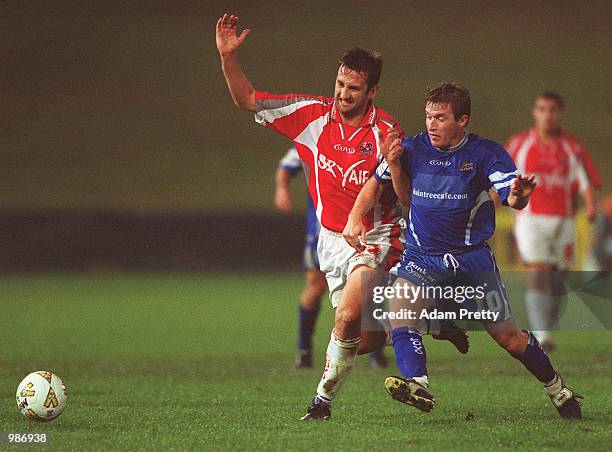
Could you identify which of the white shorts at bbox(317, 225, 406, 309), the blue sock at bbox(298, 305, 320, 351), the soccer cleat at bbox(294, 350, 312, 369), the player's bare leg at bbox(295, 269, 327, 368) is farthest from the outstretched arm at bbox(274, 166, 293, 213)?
the white shorts at bbox(317, 225, 406, 309)

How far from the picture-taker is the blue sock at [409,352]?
5.12 metres

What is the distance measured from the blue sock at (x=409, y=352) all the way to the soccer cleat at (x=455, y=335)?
8.2 inches

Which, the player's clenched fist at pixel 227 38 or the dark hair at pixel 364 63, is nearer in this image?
the dark hair at pixel 364 63

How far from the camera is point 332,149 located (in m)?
5.78

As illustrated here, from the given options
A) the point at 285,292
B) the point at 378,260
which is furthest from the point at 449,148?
the point at 285,292

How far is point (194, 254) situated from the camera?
62.0 feet

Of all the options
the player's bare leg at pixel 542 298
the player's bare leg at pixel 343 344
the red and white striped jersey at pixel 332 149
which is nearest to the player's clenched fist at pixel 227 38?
the red and white striped jersey at pixel 332 149

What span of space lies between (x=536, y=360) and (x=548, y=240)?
4431mm

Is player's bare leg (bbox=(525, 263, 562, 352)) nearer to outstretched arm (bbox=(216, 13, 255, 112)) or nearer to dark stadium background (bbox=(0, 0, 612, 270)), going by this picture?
outstretched arm (bbox=(216, 13, 255, 112))

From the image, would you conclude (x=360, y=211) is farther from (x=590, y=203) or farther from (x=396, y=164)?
(x=590, y=203)

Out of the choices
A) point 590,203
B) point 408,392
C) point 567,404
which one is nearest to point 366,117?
point 408,392

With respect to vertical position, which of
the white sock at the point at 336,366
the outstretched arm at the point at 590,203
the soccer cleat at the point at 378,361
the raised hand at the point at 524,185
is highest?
the raised hand at the point at 524,185

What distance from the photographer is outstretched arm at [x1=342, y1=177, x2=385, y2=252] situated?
5.36 meters

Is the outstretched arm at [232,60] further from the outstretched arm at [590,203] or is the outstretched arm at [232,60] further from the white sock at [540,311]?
the white sock at [540,311]
